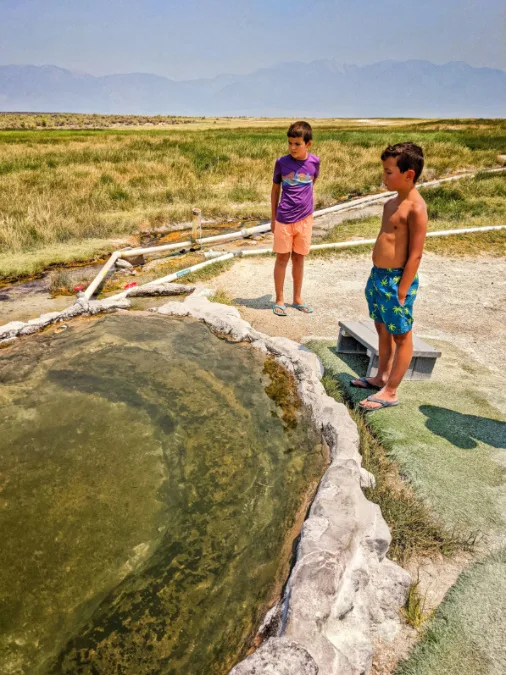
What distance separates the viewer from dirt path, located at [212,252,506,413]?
4.52m

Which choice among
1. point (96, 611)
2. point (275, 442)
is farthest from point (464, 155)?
point (96, 611)

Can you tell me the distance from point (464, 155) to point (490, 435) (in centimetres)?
2188

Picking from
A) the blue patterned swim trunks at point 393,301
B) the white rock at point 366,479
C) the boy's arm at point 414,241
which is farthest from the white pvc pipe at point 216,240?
the white rock at point 366,479

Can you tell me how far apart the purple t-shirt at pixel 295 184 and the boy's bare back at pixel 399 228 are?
1.68 meters

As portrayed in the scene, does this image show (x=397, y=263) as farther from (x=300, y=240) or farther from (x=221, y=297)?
(x=221, y=297)

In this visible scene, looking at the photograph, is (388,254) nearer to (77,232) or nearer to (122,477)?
(122,477)

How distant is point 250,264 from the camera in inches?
275

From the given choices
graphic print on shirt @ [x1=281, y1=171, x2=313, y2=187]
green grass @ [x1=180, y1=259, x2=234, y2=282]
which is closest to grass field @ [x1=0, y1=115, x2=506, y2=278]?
green grass @ [x1=180, y1=259, x2=234, y2=282]

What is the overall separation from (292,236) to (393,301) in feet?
6.57

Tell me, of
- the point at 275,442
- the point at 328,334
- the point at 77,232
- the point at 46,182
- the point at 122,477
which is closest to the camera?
the point at 122,477

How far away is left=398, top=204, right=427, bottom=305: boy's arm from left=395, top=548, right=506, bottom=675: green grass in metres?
1.66

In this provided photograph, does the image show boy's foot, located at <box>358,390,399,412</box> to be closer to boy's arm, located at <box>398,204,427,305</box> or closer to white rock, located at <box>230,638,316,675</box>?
boy's arm, located at <box>398,204,427,305</box>

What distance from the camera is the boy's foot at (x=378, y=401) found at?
3.26m

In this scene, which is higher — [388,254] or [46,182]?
[388,254]
